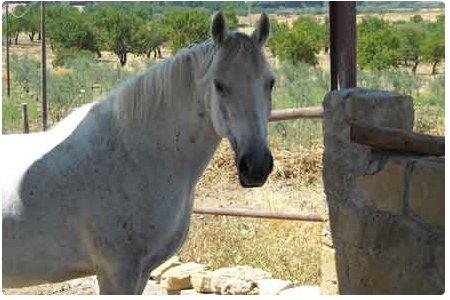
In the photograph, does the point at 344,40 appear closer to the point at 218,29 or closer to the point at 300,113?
the point at 300,113

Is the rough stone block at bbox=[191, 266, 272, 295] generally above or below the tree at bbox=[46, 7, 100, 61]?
below

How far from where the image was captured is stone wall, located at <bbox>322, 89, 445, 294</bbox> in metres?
2.80

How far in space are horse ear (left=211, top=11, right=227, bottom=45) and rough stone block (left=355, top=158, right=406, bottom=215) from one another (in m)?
0.83

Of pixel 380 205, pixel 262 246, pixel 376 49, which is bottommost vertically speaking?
pixel 262 246

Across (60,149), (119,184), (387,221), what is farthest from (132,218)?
(387,221)

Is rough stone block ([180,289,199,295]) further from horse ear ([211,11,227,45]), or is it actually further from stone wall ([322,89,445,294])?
horse ear ([211,11,227,45])

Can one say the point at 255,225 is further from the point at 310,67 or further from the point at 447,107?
the point at 310,67

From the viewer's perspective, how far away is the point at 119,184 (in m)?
3.06

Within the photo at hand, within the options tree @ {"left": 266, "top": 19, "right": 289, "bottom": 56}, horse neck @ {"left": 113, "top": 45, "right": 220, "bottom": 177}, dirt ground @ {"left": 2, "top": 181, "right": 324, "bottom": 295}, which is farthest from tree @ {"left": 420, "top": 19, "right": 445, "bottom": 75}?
horse neck @ {"left": 113, "top": 45, "right": 220, "bottom": 177}

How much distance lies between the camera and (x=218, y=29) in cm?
303

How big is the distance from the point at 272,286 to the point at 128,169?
5.87 ft

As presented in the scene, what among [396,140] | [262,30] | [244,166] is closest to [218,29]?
[262,30]

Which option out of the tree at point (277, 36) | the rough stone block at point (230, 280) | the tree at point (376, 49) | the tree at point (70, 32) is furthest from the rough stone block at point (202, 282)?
the tree at point (70, 32)

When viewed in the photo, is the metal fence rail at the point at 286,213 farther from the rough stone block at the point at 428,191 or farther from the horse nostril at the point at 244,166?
the horse nostril at the point at 244,166
